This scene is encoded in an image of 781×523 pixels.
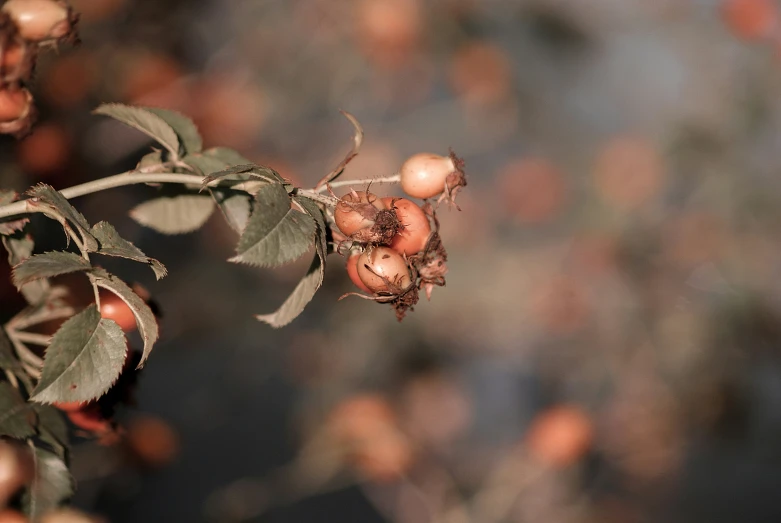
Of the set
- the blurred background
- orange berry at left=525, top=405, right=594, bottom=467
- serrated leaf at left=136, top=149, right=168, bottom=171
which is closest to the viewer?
serrated leaf at left=136, top=149, right=168, bottom=171

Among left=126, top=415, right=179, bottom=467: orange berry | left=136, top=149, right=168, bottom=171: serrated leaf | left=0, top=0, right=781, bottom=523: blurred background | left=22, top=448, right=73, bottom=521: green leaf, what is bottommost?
left=22, top=448, right=73, bottom=521: green leaf

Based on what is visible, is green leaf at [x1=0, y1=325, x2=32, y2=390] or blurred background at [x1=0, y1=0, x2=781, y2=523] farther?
blurred background at [x1=0, y1=0, x2=781, y2=523]

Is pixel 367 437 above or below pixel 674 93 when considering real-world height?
below

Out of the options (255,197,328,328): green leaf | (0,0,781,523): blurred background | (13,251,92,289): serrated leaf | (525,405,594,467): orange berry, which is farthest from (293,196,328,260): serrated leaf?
(0,0,781,523): blurred background

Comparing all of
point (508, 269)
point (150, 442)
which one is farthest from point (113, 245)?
point (508, 269)

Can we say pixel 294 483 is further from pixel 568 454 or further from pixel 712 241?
pixel 712 241

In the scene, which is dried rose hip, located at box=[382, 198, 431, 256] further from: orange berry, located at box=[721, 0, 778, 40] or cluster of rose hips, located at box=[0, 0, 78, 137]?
orange berry, located at box=[721, 0, 778, 40]

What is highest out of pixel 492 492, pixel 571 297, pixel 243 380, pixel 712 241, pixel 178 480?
pixel 712 241

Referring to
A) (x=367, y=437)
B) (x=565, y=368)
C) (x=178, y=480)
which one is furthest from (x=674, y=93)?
(x=178, y=480)

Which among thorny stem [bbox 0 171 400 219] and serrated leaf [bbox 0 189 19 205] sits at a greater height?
thorny stem [bbox 0 171 400 219]
